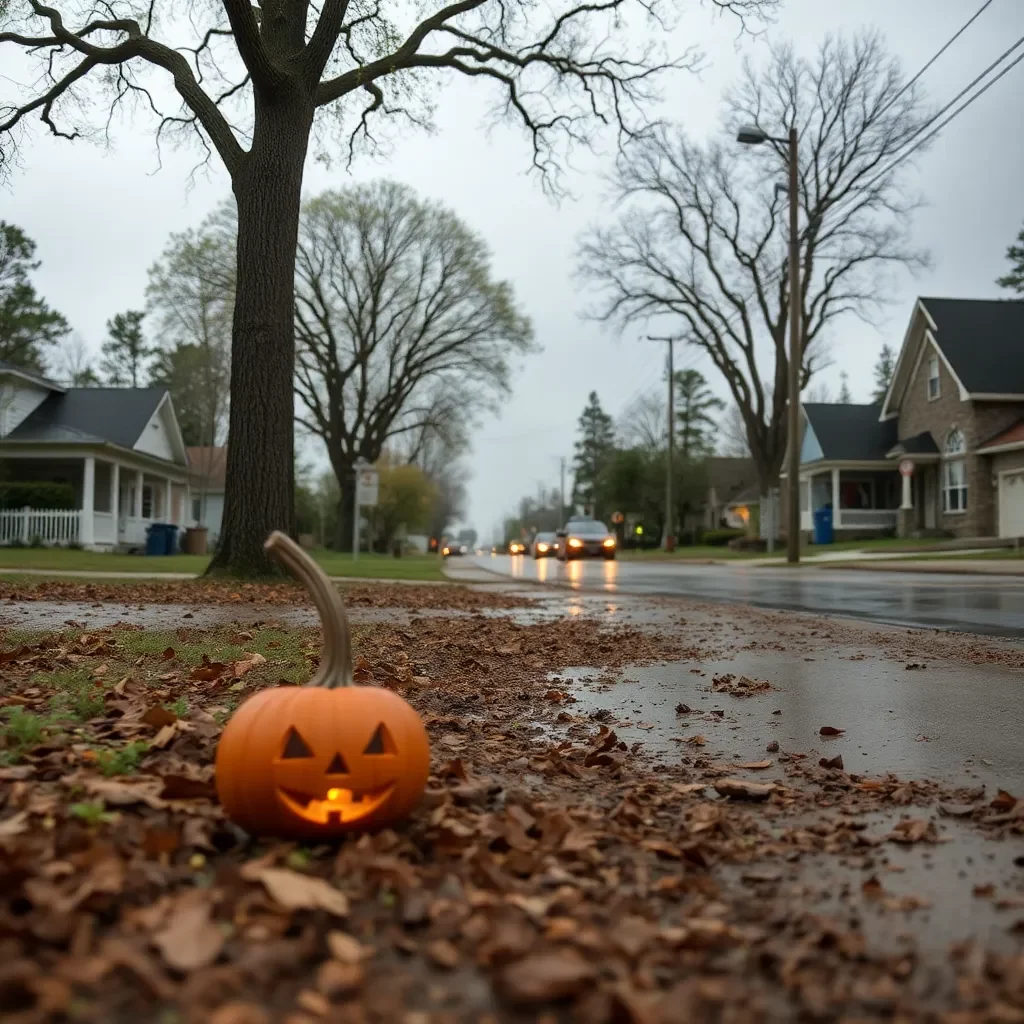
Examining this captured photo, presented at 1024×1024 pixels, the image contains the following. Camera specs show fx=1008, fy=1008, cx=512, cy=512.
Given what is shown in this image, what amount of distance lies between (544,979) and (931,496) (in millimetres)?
41325

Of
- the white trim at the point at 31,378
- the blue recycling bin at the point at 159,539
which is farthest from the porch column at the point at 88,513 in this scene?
the white trim at the point at 31,378

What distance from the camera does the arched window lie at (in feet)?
119

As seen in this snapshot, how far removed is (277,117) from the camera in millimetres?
13297

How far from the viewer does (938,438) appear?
3888 cm

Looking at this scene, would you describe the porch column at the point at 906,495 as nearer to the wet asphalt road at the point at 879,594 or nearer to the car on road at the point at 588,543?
the car on road at the point at 588,543

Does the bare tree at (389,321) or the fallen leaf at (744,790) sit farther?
the bare tree at (389,321)

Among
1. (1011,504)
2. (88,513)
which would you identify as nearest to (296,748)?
(88,513)

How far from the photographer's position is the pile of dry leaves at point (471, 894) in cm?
196

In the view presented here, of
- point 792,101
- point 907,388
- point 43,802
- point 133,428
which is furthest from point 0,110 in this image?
point 907,388

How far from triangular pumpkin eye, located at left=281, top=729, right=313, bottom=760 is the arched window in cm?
3699

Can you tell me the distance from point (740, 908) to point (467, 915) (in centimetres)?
72

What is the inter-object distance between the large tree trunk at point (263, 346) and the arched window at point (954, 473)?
29.6 metres

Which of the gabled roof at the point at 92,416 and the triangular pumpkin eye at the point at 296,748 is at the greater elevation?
the gabled roof at the point at 92,416

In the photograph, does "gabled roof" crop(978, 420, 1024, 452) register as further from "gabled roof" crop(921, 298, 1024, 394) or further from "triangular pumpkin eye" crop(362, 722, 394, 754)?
"triangular pumpkin eye" crop(362, 722, 394, 754)
